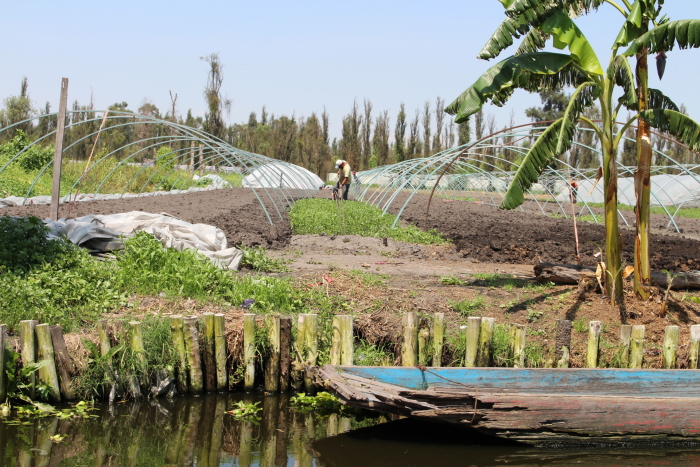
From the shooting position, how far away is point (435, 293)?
7.83 metres

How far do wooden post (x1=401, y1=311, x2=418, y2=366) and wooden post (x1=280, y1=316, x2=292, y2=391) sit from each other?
106 cm

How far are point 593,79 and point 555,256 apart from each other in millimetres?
5287

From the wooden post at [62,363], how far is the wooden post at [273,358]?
1.69 metres

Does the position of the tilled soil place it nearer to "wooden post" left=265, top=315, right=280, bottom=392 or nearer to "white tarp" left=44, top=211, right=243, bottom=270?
"white tarp" left=44, top=211, right=243, bottom=270

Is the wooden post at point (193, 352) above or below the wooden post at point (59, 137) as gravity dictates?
below

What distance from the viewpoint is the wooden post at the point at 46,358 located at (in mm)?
5176

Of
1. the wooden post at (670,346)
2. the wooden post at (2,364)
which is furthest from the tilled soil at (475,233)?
the wooden post at (2,364)

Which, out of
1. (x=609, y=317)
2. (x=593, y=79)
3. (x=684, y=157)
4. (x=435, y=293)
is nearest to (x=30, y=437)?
(x=435, y=293)

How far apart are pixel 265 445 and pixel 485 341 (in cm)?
224

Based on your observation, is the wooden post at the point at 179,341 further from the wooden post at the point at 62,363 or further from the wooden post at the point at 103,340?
the wooden post at the point at 62,363

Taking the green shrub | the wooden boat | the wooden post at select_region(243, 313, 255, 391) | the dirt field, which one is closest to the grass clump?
the dirt field

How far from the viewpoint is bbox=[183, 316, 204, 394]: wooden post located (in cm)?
567

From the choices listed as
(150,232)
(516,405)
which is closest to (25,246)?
(150,232)

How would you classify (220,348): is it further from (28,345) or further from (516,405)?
(516,405)
